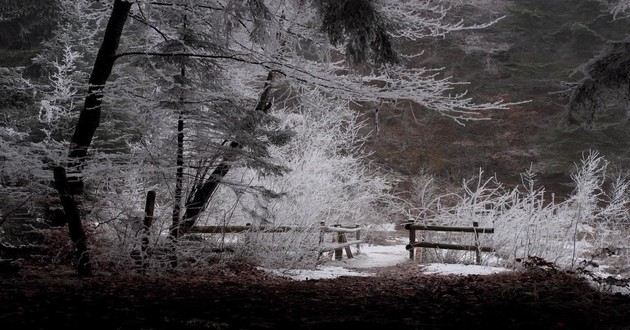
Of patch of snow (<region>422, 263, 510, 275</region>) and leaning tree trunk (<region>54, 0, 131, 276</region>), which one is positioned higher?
leaning tree trunk (<region>54, 0, 131, 276</region>)

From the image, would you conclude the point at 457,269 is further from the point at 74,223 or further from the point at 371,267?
the point at 74,223

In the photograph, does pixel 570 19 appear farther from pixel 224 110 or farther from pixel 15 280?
pixel 15 280

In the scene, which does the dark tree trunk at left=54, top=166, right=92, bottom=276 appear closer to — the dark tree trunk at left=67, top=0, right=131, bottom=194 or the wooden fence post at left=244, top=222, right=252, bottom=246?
the dark tree trunk at left=67, top=0, right=131, bottom=194

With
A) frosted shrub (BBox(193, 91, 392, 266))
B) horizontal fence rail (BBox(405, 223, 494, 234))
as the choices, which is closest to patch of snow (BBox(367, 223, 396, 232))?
frosted shrub (BBox(193, 91, 392, 266))

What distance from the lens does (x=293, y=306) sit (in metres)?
4.02

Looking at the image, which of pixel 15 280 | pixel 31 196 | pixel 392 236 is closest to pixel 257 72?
pixel 31 196

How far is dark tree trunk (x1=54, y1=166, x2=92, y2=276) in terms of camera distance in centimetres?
547

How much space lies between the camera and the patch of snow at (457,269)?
8.58 metres

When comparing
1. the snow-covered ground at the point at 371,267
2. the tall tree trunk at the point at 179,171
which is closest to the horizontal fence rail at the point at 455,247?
the snow-covered ground at the point at 371,267

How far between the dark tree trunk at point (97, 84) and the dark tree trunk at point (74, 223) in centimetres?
10

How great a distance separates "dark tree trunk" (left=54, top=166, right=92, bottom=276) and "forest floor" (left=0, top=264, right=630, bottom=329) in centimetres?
29

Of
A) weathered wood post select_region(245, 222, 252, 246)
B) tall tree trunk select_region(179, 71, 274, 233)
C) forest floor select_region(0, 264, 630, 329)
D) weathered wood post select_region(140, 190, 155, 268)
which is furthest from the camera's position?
weathered wood post select_region(245, 222, 252, 246)

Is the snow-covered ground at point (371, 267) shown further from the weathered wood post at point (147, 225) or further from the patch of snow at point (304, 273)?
the weathered wood post at point (147, 225)

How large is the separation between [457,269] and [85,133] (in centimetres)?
637
